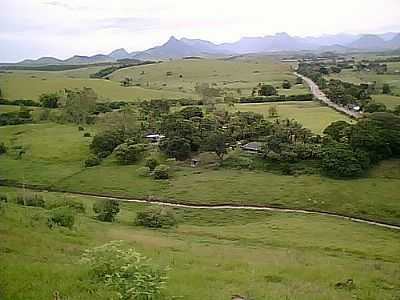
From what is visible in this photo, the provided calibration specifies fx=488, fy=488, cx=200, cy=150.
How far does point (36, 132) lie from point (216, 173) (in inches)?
1645

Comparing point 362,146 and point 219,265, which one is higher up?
point 219,265

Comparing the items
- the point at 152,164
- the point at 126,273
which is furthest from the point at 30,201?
the point at 126,273

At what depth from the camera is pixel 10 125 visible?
98.7 metres

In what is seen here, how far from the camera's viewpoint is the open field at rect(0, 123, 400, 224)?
2141 inches

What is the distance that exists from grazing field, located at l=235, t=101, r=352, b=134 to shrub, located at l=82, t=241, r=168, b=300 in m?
70.4

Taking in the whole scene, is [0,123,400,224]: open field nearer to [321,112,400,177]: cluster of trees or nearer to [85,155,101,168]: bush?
[85,155,101,168]: bush

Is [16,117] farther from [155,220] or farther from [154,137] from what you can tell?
[155,220]

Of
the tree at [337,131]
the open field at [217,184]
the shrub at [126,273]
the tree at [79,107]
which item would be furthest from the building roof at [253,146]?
the shrub at [126,273]

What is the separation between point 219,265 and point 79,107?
88.0 m

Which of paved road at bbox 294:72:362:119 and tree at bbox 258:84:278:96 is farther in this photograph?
tree at bbox 258:84:278:96

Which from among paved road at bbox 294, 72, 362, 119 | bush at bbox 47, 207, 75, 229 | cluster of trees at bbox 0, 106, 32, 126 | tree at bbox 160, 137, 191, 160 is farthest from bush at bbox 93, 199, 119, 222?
paved road at bbox 294, 72, 362, 119

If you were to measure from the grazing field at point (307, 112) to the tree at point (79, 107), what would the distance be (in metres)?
33.0

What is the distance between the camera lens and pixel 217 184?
200 ft

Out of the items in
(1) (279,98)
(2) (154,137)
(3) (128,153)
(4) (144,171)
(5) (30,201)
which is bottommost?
(4) (144,171)
